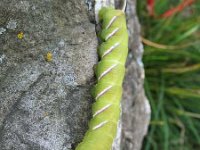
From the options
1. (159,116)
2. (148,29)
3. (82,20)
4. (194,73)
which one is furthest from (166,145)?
(82,20)

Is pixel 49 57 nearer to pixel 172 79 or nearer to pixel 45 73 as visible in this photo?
pixel 45 73

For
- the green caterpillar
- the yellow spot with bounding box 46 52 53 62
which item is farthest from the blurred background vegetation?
the yellow spot with bounding box 46 52 53 62

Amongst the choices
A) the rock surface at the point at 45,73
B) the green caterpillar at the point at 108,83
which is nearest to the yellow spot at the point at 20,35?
the rock surface at the point at 45,73

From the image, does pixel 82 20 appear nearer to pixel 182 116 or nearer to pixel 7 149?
pixel 7 149

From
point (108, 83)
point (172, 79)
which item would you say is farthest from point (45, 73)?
point (172, 79)

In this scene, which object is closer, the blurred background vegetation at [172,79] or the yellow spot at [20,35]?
the yellow spot at [20,35]

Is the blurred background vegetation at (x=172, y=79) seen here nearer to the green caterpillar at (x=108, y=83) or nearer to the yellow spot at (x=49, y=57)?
the green caterpillar at (x=108, y=83)
